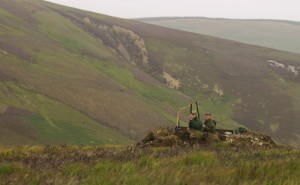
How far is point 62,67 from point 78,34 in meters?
24.9

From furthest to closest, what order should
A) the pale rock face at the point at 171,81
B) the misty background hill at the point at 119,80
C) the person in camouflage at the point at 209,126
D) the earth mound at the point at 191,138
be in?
the pale rock face at the point at 171,81 < the misty background hill at the point at 119,80 < the person in camouflage at the point at 209,126 < the earth mound at the point at 191,138

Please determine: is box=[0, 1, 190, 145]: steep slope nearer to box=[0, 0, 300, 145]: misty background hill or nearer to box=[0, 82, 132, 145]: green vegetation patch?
box=[0, 82, 132, 145]: green vegetation patch

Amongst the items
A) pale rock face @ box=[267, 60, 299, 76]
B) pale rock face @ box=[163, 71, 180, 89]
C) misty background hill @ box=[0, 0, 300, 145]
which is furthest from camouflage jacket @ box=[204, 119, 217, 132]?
pale rock face @ box=[267, 60, 299, 76]

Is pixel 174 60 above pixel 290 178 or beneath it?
beneath

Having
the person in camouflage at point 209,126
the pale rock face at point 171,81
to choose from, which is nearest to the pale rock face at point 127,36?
the pale rock face at point 171,81

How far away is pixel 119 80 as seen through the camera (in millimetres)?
71000

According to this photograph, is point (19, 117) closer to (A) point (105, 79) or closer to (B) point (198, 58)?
(A) point (105, 79)

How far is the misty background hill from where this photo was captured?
47.8 meters

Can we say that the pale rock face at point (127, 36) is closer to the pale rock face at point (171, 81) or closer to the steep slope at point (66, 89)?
the steep slope at point (66, 89)

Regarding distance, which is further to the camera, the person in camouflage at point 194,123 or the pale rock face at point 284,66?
the pale rock face at point 284,66

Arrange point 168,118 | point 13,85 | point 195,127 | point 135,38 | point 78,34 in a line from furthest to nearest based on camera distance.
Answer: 1. point 135,38
2. point 78,34
3. point 168,118
4. point 13,85
5. point 195,127

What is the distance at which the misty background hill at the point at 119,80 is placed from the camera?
157 ft

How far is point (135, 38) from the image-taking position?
97.6 m

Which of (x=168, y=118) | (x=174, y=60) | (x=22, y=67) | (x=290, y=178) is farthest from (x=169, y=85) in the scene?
(x=290, y=178)
